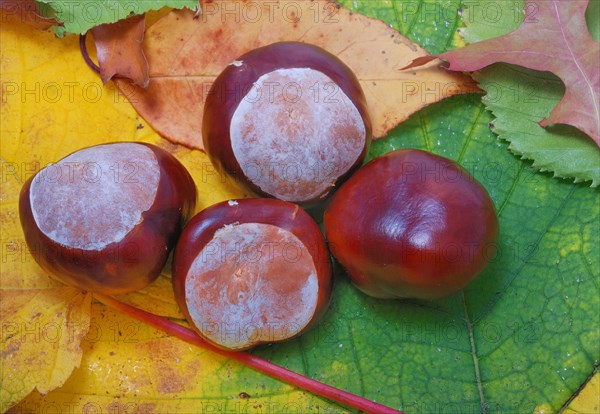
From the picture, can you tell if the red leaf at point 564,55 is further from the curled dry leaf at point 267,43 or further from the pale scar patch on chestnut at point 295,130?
the pale scar patch on chestnut at point 295,130

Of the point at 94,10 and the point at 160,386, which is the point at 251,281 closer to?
the point at 160,386

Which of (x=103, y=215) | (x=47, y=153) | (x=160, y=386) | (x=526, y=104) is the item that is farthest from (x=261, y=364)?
(x=526, y=104)

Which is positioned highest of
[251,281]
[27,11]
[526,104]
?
[27,11]

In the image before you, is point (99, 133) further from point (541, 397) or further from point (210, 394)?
point (541, 397)

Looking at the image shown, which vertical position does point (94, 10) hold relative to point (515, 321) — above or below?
above

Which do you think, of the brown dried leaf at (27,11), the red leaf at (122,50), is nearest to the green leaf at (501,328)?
the red leaf at (122,50)

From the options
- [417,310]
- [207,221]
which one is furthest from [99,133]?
[417,310]

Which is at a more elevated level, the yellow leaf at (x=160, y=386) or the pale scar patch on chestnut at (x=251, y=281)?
the pale scar patch on chestnut at (x=251, y=281)
